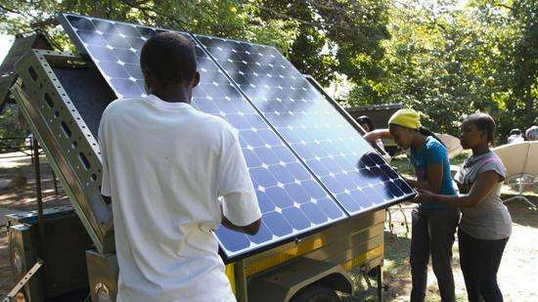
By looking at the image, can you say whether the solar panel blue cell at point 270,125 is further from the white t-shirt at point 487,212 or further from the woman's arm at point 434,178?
the white t-shirt at point 487,212

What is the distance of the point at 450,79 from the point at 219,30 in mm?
17503

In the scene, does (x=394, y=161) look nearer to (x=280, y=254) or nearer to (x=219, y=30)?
(x=219, y=30)

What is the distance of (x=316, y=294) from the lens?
10.5 ft

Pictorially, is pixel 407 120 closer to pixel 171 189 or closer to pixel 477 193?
pixel 477 193

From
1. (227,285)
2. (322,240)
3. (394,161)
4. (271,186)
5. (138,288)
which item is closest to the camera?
(138,288)

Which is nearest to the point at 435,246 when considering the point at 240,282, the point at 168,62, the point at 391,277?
Result: the point at 240,282

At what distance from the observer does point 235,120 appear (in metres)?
3.41

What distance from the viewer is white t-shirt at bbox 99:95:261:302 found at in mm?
1657

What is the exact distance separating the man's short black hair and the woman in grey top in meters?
2.70

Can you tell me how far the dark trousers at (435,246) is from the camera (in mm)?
3865

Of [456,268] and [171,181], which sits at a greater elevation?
[171,181]

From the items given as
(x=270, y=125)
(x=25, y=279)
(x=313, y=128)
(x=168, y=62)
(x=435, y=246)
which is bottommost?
(x=435, y=246)

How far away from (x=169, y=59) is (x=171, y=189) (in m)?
0.48

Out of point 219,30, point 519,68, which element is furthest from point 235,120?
point 519,68
